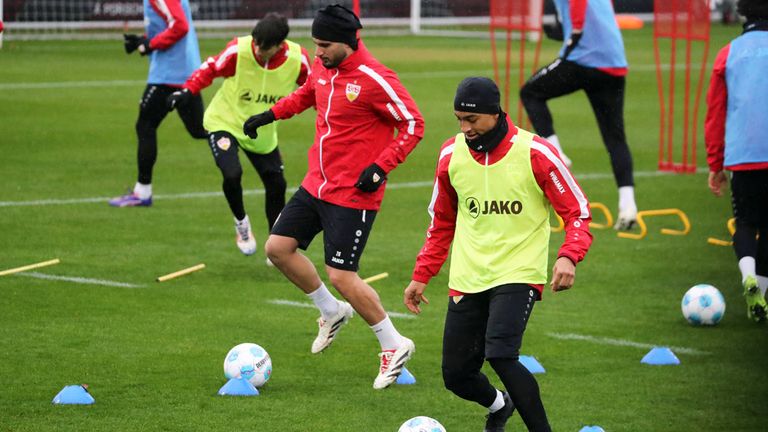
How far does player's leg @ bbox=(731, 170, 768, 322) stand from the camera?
966 cm

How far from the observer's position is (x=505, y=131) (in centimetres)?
674

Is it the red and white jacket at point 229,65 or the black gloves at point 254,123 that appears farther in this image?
the red and white jacket at point 229,65

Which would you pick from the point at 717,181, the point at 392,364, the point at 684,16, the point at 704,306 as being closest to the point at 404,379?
the point at 392,364

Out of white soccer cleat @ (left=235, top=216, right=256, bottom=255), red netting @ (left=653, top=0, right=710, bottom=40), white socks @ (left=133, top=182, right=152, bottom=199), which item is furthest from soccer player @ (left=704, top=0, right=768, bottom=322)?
red netting @ (left=653, top=0, right=710, bottom=40)

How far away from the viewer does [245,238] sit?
39.0 feet

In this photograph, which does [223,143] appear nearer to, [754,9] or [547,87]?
[547,87]

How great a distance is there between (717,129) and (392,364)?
10.4ft

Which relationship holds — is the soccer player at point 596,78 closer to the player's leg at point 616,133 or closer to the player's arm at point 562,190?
the player's leg at point 616,133

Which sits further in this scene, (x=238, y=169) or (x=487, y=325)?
(x=238, y=169)

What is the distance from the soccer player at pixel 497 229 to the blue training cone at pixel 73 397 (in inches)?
80.9

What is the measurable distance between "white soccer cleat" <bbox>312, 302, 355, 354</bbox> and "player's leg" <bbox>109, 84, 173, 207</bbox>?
18.9ft

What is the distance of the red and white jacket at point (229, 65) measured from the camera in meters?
10.8

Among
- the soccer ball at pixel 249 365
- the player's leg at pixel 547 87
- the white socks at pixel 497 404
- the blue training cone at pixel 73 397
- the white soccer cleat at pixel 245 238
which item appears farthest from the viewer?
the player's leg at pixel 547 87

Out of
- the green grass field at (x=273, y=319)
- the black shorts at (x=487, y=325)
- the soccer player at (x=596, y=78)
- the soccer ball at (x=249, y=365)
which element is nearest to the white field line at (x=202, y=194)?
the green grass field at (x=273, y=319)
